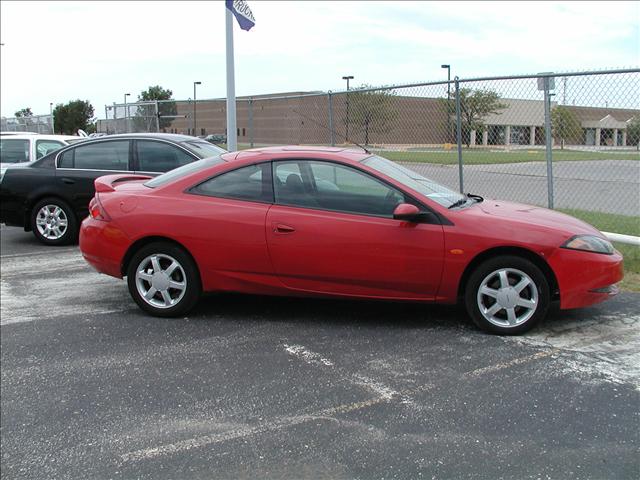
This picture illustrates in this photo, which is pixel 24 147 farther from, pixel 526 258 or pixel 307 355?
pixel 526 258

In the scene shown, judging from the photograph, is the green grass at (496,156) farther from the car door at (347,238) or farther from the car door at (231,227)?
the car door at (231,227)

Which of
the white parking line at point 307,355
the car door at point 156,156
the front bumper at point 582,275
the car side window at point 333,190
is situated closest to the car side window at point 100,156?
the car door at point 156,156

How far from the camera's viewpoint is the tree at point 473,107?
28.7 feet

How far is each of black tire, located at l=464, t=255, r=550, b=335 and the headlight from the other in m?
0.32

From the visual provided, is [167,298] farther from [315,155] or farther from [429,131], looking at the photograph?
[429,131]

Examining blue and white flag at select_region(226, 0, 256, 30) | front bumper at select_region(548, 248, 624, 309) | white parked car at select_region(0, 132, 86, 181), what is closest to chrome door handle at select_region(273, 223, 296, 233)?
front bumper at select_region(548, 248, 624, 309)

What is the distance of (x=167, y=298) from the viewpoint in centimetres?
549

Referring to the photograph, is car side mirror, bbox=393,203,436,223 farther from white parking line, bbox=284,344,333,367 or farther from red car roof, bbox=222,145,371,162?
white parking line, bbox=284,344,333,367

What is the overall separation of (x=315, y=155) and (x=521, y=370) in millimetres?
2418

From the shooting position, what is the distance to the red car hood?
4.90 meters

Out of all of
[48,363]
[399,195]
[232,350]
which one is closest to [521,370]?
[399,195]

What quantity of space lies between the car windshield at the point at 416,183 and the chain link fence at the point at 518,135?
3.07m

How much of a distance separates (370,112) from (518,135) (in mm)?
3042

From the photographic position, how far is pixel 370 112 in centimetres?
1100
